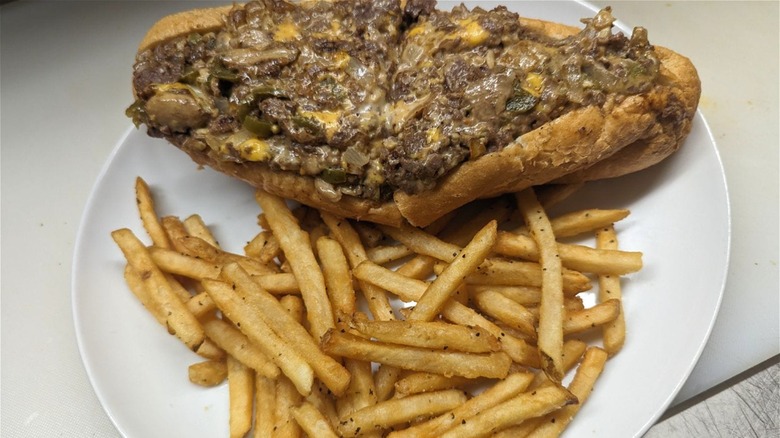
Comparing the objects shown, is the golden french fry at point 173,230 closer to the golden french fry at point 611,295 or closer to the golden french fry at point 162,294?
the golden french fry at point 162,294

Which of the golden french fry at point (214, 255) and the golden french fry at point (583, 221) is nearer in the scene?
the golden french fry at point (583, 221)

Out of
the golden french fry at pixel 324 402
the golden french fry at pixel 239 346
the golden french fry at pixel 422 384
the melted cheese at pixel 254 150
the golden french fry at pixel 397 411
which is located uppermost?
the melted cheese at pixel 254 150

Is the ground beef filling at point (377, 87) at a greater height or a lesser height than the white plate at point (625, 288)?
greater

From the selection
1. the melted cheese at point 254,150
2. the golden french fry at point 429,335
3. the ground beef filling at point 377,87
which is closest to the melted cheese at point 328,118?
the ground beef filling at point 377,87

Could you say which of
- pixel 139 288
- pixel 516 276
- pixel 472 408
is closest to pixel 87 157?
pixel 139 288

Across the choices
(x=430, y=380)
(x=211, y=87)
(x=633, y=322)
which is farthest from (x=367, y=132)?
(x=633, y=322)

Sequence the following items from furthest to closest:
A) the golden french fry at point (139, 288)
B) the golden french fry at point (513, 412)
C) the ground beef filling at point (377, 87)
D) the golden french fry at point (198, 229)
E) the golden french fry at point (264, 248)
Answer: the golden french fry at point (198, 229) < the golden french fry at point (264, 248) < the golden french fry at point (139, 288) < the ground beef filling at point (377, 87) < the golden french fry at point (513, 412)

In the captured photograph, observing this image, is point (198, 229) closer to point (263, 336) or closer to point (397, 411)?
point (263, 336)
